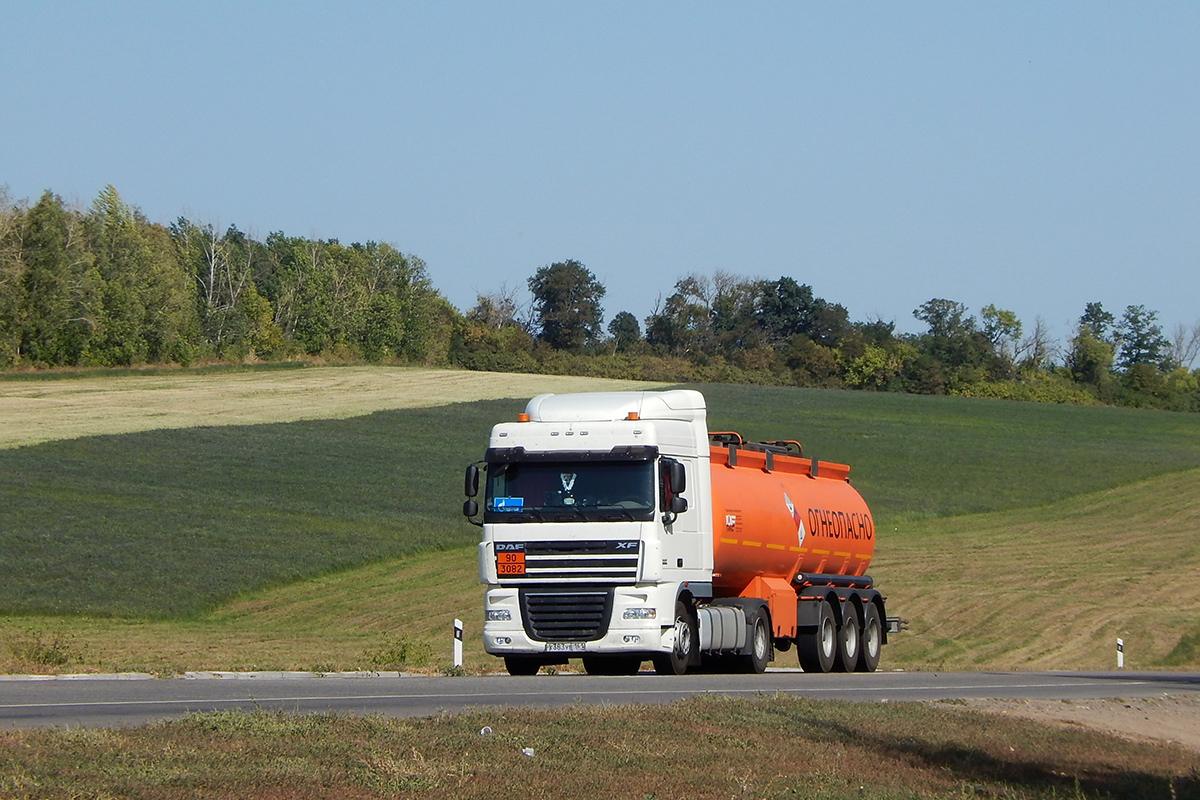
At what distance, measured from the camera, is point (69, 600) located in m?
31.2

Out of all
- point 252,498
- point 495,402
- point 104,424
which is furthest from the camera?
point 495,402

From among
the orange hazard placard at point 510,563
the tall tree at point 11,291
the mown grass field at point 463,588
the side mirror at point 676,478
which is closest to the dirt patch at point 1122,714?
the mown grass field at point 463,588

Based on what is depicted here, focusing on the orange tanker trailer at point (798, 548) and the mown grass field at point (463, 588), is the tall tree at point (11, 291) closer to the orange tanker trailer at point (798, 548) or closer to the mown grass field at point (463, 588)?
the mown grass field at point (463, 588)

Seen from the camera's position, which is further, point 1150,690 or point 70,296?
point 70,296

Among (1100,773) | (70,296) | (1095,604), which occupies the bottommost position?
(1095,604)

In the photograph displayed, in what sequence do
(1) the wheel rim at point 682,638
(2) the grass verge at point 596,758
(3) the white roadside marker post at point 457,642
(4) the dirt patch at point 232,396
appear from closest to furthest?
(2) the grass verge at point 596,758 < (1) the wheel rim at point 682,638 < (3) the white roadside marker post at point 457,642 < (4) the dirt patch at point 232,396

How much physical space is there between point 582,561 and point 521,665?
2330 millimetres

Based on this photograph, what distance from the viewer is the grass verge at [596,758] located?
26.1 feet

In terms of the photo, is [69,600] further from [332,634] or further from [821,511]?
[821,511]

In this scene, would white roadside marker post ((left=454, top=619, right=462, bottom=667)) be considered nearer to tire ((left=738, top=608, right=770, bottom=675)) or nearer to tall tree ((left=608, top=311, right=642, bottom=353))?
tire ((left=738, top=608, right=770, bottom=675))

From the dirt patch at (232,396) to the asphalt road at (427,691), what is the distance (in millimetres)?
38739

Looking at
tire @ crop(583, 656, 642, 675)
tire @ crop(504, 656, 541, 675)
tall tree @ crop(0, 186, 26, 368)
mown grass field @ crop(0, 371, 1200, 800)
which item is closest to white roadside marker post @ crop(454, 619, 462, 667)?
mown grass field @ crop(0, 371, 1200, 800)

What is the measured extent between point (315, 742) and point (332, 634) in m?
20.5

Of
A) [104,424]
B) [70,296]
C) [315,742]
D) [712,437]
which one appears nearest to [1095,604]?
[712,437]
